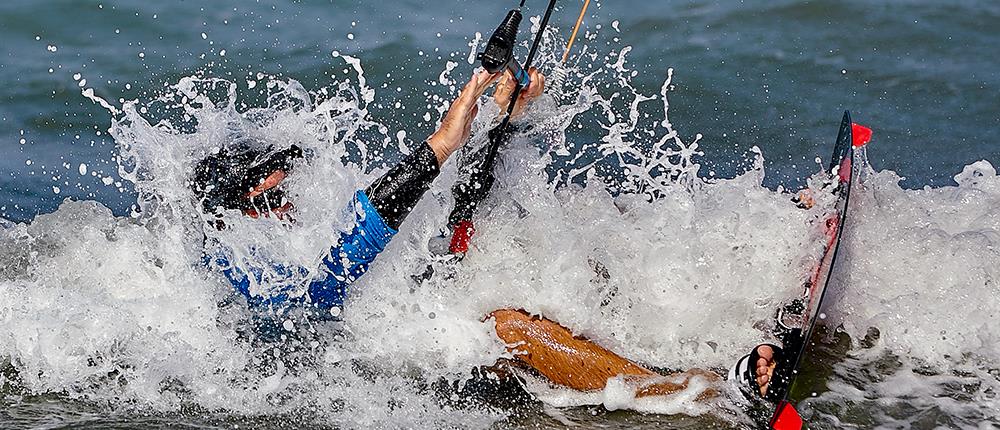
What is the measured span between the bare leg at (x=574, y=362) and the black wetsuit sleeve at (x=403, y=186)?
0.66 metres

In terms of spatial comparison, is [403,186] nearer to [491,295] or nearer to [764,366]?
[491,295]

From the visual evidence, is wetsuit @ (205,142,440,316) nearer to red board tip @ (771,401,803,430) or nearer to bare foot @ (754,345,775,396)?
bare foot @ (754,345,775,396)

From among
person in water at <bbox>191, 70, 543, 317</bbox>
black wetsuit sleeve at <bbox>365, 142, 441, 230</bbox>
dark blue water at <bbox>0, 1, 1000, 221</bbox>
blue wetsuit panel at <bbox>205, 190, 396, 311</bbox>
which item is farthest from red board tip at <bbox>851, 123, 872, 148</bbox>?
blue wetsuit panel at <bbox>205, 190, 396, 311</bbox>

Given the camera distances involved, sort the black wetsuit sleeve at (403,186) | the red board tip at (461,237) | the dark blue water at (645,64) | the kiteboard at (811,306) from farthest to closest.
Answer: the dark blue water at (645,64)
the red board tip at (461,237)
the black wetsuit sleeve at (403,186)
the kiteboard at (811,306)

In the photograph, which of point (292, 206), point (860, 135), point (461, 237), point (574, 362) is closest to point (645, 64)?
point (860, 135)

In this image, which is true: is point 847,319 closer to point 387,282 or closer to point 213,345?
point 387,282

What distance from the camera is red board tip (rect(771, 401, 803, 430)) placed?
3.76m

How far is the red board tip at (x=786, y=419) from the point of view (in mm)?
3762

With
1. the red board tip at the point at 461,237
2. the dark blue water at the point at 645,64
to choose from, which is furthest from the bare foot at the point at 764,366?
the dark blue water at the point at 645,64

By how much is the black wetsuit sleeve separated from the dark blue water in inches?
120

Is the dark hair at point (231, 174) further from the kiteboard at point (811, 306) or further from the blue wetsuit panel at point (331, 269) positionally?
the kiteboard at point (811, 306)

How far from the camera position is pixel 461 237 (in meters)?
4.61

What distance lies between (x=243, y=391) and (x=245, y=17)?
19.2 ft

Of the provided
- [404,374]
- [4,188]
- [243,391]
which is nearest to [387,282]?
[404,374]
